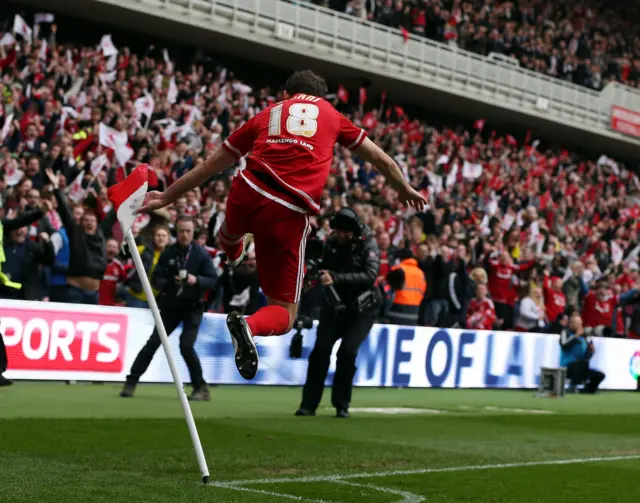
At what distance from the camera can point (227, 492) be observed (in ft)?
21.5

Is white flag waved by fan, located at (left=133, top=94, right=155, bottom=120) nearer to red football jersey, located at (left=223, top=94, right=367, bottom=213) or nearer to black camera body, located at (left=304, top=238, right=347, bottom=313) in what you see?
black camera body, located at (left=304, top=238, right=347, bottom=313)

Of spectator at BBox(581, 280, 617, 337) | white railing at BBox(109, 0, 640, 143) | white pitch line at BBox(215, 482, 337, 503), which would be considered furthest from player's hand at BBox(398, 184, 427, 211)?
white railing at BBox(109, 0, 640, 143)

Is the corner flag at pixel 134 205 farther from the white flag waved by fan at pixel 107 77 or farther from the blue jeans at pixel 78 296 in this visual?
the white flag waved by fan at pixel 107 77

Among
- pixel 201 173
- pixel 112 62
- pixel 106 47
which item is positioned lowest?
pixel 201 173

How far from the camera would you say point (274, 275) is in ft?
22.1

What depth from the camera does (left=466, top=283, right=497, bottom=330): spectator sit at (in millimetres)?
19297

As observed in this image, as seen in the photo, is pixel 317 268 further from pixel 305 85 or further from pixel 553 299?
pixel 553 299

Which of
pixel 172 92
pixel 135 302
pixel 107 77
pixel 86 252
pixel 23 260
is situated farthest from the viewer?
Result: pixel 172 92

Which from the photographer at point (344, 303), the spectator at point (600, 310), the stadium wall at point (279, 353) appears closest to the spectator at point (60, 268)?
the stadium wall at point (279, 353)

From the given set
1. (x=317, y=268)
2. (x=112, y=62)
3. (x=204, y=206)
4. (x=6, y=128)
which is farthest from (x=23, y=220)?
(x=112, y=62)

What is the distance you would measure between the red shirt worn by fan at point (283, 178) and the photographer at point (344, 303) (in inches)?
188

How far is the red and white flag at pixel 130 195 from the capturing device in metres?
6.75

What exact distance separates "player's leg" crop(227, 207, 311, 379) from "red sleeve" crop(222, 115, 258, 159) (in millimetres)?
426

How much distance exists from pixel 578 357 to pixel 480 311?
1.98 m
